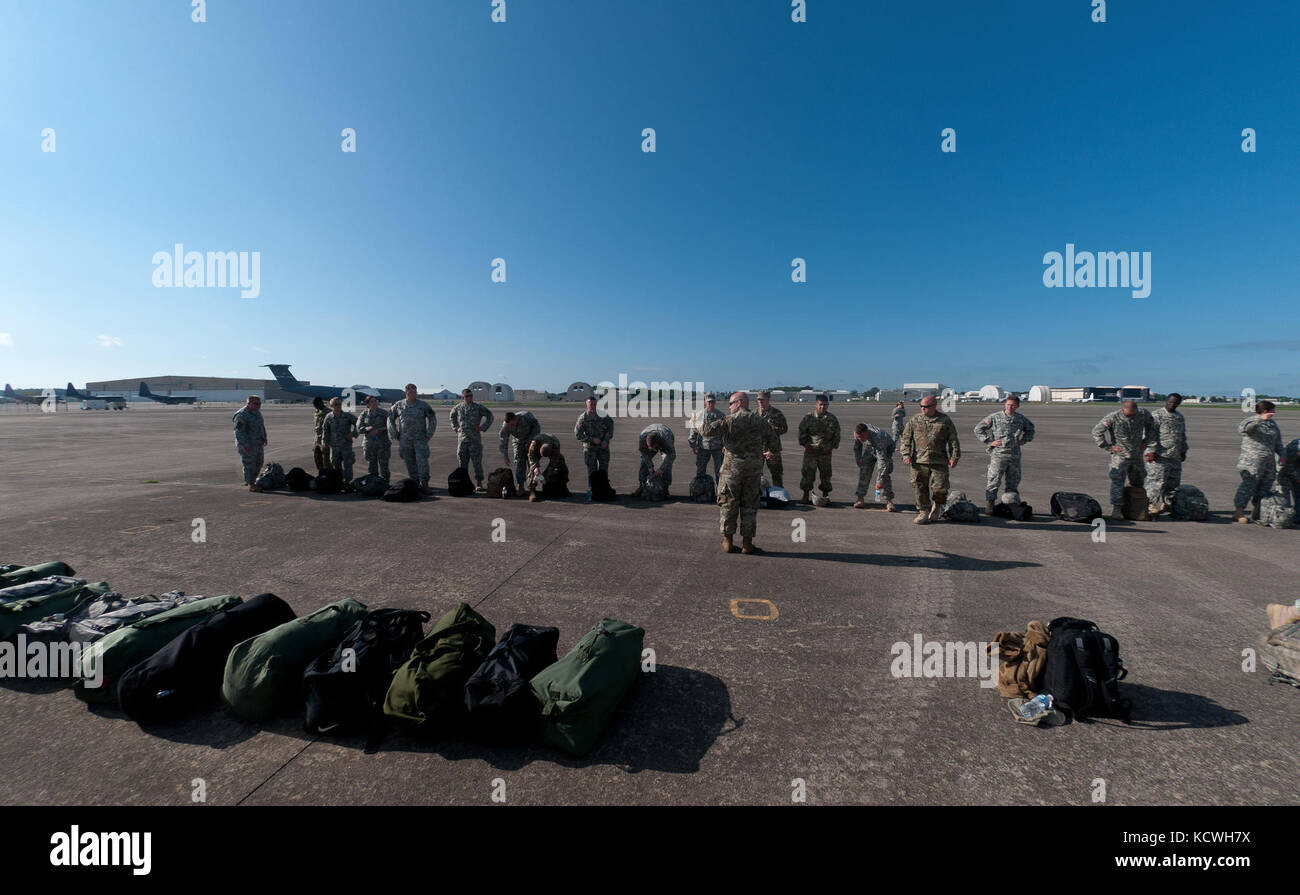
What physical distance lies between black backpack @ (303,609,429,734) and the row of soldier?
5033mm

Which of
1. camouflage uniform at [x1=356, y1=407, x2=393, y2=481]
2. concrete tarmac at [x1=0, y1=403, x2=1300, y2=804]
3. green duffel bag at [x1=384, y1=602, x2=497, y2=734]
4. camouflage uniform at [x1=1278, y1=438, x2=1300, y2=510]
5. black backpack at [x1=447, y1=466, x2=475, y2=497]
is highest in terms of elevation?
camouflage uniform at [x1=356, y1=407, x2=393, y2=481]

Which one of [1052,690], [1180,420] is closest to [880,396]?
[1180,420]

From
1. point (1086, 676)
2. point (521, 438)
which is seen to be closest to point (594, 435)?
point (521, 438)

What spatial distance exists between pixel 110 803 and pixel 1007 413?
1325 cm

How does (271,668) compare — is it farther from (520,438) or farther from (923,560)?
(520,438)

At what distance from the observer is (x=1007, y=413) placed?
1004 cm

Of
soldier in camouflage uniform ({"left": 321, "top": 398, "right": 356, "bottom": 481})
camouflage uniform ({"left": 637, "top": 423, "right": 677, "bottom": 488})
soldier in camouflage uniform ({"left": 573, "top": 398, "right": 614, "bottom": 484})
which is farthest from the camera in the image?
soldier in camouflage uniform ({"left": 321, "top": 398, "right": 356, "bottom": 481})

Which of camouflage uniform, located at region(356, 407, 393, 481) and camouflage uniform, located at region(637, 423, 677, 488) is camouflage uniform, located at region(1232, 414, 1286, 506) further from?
camouflage uniform, located at region(356, 407, 393, 481)

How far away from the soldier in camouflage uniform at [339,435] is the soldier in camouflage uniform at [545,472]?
527 centimetres

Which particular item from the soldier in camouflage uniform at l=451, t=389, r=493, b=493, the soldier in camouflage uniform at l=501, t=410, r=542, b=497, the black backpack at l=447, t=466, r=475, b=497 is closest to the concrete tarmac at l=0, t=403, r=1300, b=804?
the black backpack at l=447, t=466, r=475, b=497

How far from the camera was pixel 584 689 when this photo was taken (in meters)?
3.23

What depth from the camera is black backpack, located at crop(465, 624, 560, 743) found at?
10.5 feet

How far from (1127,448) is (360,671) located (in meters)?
13.3
